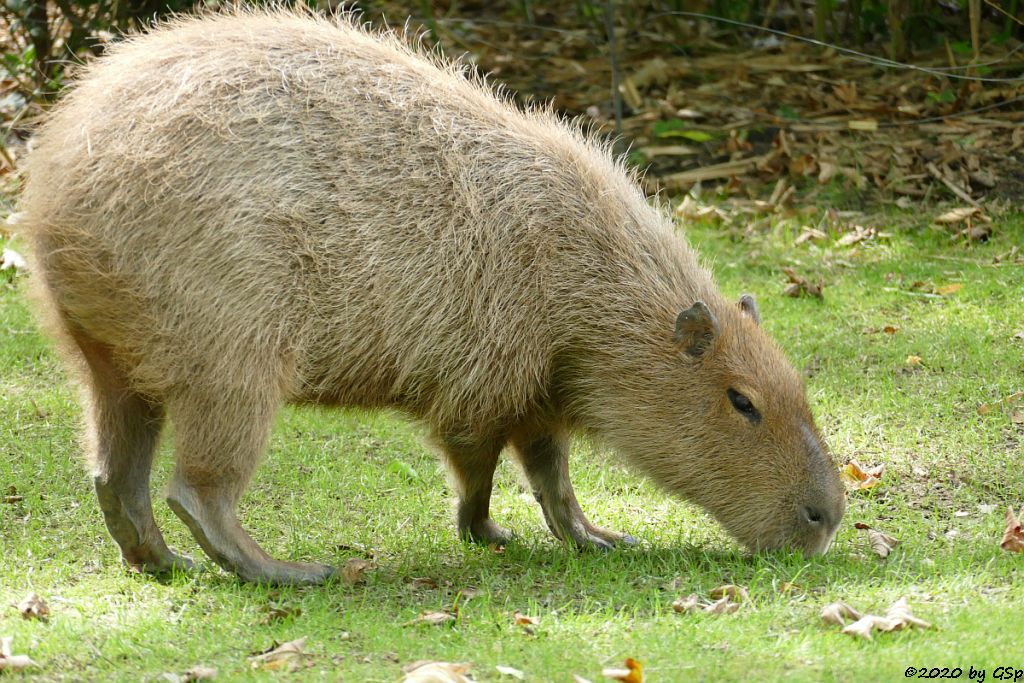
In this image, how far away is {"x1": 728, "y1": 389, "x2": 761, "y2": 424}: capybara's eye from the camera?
456 cm

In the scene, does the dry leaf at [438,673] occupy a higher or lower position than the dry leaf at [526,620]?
higher

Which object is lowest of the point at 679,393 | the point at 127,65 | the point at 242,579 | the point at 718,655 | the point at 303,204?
the point at 242,579

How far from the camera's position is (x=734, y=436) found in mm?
4547

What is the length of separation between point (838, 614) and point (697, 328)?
3.77 feet

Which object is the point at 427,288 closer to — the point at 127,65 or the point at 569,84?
the point at 127,65

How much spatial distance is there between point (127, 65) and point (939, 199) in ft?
17.6

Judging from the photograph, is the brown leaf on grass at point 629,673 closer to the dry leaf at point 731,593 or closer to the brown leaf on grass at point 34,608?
the dry leaf at point 731,593

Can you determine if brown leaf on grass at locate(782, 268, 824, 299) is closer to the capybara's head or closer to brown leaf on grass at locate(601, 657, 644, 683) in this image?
the capybara's head

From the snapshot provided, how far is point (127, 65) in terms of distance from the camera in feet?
14.4

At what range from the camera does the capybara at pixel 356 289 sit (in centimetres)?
413

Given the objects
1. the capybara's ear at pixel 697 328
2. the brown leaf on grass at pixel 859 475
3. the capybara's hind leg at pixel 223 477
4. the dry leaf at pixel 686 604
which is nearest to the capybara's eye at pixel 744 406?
the capybara's ear at pixel 697 328

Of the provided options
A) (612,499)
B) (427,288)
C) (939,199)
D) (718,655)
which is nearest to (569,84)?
(939,199)

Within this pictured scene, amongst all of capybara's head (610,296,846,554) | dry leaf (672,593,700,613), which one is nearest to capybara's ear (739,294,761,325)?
capybara's head (610,296,846,554)

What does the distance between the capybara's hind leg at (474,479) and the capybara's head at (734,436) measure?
0.55 m
